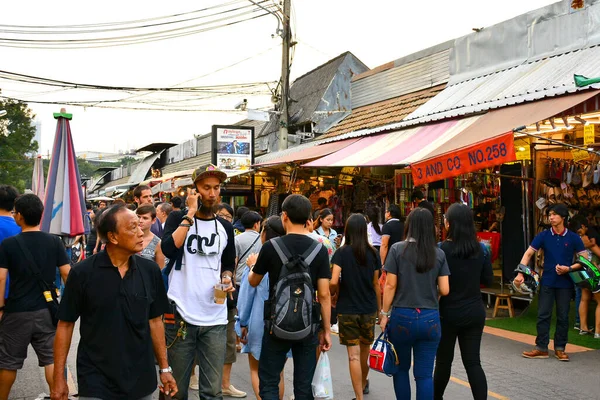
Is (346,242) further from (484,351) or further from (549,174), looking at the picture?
(549,174)

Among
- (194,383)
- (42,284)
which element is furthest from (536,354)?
(42,284)

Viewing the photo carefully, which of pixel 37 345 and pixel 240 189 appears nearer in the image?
pixel 37 345

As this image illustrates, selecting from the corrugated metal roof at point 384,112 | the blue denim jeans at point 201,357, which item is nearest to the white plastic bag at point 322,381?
the blue denim jeans at point 201,357

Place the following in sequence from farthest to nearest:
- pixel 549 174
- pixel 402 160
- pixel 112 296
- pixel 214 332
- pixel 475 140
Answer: pixel 549 174
pixel 402 160
pixel 475 140
pixel 214 332
pixel 112 296

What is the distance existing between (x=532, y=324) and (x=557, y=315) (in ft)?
7.74

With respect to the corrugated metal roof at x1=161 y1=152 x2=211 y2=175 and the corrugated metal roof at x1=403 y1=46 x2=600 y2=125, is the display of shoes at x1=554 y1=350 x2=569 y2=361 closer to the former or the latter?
the corrugated metal roof at x1=403 y1=46 x2=600 y2=125

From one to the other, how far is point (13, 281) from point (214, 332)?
1985 millimetres

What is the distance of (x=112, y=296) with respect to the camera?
352cm

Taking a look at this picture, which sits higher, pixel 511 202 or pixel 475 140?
pixel 475 140

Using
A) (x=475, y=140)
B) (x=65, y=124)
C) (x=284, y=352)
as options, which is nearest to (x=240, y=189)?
(x=475, y=140)

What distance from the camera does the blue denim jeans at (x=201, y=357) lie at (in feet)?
15.4

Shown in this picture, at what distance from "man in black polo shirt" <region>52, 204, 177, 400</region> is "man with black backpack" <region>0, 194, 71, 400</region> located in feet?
6.99

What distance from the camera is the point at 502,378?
283 inches

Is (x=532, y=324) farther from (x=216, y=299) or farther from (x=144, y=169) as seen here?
(x=144, y=169)
